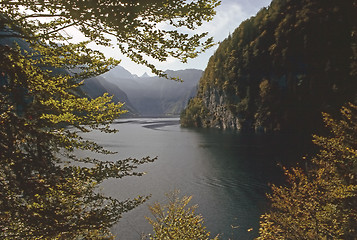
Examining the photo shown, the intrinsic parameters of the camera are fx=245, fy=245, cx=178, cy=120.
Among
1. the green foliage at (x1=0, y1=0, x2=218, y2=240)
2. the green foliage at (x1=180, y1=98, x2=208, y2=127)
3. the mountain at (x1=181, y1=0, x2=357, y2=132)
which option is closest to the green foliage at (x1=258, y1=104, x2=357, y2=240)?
the green foliage at (x1=0, y1=0, x2=218, y2=240)

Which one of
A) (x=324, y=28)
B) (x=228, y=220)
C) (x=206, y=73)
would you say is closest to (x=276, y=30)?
(x=324, y=28)

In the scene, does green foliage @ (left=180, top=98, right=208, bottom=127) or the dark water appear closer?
the dark water

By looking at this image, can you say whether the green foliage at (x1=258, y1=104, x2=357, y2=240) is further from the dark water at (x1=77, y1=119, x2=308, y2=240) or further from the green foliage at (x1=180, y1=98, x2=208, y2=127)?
the green foliage at (x1=180, y1=98, x2=208, y2=127)

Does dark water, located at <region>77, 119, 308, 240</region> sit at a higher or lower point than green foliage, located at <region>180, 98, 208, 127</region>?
lower

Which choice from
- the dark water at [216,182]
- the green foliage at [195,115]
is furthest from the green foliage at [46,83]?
the green foliage at [195,115]

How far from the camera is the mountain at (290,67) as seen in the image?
8144 centimetres

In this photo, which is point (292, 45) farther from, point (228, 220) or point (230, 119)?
point (228, 220)

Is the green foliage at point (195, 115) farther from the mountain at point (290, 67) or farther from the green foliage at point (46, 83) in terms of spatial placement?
the green foliage at point (46, 83)

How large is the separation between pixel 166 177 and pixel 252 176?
1473cm

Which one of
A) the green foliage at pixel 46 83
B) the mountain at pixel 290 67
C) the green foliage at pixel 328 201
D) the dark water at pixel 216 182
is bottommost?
the dark water at pixel 216 182

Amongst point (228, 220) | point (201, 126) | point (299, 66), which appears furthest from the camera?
point (201, 126)

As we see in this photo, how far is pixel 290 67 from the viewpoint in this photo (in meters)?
94.1

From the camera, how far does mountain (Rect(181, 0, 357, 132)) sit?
81438 millimetres

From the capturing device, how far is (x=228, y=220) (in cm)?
2664
